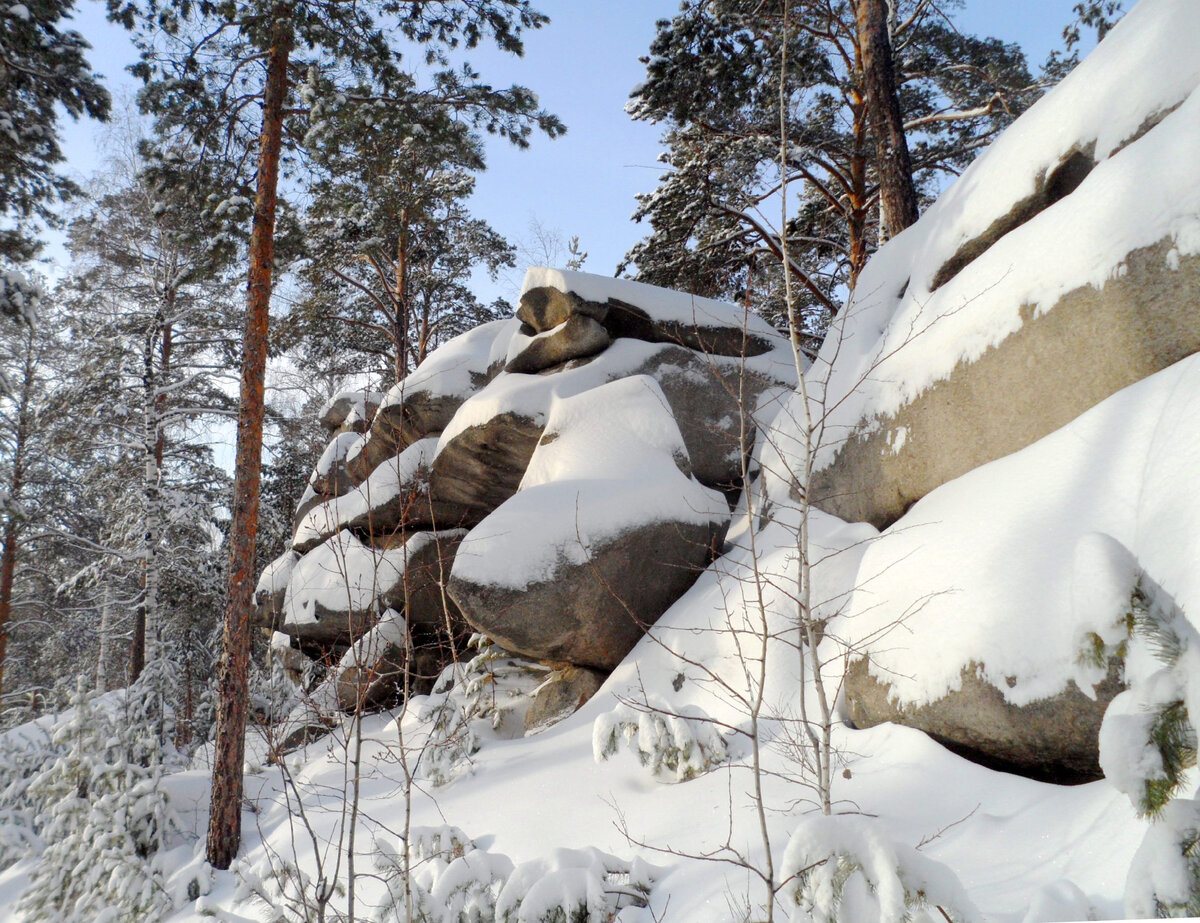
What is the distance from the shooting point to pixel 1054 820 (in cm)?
274

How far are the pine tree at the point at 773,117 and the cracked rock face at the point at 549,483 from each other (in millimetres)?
1196

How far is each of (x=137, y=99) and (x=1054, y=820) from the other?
368 inches

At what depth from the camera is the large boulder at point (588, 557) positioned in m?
6.40

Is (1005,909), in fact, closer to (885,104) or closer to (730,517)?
(730,517)

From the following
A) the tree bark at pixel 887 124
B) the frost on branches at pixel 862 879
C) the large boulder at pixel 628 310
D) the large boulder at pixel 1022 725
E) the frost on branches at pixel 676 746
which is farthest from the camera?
the large boulder at pixel 628 310

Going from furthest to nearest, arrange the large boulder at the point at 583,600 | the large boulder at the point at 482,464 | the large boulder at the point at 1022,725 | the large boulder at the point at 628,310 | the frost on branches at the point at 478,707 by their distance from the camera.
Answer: the large boulder at the point at 628,310
the large boulder at the point at 482,464
the large boulder at the point at 583,600
the frost on branches at the point at 478,707
the large boulder at the point at 1022,725

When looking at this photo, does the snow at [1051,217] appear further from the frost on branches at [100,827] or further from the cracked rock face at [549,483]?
the frost on branches at [100,827]

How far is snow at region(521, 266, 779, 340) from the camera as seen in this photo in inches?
357

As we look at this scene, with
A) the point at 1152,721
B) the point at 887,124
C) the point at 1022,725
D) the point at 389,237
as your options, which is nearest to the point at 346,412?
the point at 389,237

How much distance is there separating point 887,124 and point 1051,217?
161 inches

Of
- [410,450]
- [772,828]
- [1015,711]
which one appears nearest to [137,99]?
[410,450]

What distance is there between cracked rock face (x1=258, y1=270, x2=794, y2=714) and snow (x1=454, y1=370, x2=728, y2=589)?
19mm

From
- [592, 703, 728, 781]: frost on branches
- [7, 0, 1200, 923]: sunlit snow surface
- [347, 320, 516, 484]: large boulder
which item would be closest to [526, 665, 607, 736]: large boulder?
[7, 0, 1200, 923]: sunlit snow surface

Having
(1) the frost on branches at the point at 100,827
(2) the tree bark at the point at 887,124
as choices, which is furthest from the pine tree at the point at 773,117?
(1) the frost on branches at the point at 100,827
